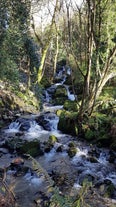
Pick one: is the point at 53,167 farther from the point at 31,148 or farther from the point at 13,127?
the point at 13,127

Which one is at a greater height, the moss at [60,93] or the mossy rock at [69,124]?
the mossy rock at [69,124]

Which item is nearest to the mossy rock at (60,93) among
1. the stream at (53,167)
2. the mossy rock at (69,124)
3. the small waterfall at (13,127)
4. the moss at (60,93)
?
the moss at (60,93)

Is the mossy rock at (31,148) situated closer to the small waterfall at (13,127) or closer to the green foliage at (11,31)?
the green foliage at (11,31)

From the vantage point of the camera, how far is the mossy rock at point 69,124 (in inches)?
516

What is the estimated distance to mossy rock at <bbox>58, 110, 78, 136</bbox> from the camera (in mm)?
13102

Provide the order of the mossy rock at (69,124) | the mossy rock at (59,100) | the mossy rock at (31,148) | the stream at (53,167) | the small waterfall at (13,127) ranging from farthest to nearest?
the mossy rock at (59,100)
the small waterfall at (13,127)
the mossy rock at (69,124)
the mossy rock at (31,148)
the stream at (53,167)

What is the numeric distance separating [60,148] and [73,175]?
7.10 ft

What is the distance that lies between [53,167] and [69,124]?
3.97 meters

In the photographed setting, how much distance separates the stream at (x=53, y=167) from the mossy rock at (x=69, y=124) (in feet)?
1.14

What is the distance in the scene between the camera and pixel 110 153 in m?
10.8

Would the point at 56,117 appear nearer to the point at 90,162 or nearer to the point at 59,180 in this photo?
the point at 90,162

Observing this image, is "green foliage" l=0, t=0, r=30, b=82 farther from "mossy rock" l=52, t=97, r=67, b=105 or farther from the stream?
"mossy rock" l=52, t=97, r=67, b=105

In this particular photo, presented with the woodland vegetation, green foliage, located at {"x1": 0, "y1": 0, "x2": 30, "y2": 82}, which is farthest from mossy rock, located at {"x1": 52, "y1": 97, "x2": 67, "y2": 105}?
green foliage, located at {"x1": 0, "y1": 0, "x2": 30, "y2": 82}

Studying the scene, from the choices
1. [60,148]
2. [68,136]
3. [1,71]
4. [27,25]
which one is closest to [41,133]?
[68,136]
